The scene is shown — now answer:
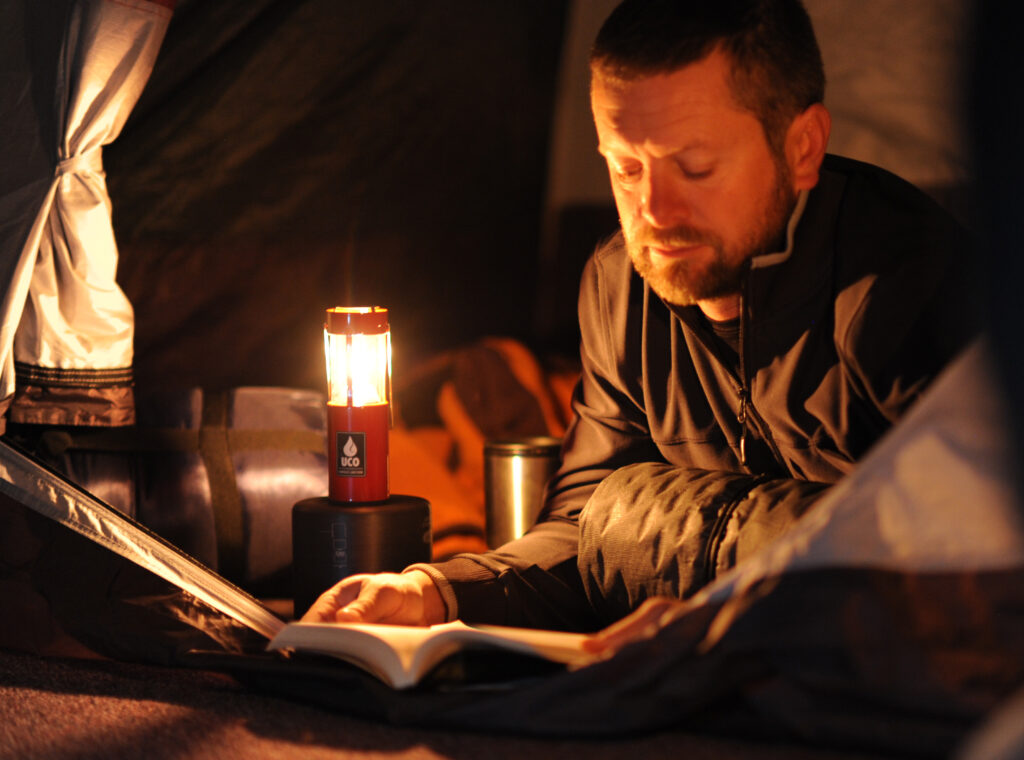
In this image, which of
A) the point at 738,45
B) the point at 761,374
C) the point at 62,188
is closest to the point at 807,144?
the point at 738,45

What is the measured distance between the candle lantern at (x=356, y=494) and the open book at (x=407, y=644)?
1.20ft

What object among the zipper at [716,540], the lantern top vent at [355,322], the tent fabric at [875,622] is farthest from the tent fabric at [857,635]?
the lantern top vent at [355,322]

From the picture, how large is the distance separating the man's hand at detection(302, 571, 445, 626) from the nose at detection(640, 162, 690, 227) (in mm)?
485

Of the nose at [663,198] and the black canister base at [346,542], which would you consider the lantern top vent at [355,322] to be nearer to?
the black canister base at [346,542]

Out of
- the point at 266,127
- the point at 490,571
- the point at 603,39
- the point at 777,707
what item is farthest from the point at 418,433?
the point at 777,707

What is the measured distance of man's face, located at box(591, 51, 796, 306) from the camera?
4.16ft

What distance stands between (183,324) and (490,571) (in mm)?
904

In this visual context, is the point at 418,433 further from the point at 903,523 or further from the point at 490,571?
the point at 903,523

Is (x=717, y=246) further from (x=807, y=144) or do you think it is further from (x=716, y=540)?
(x=716, y=540)

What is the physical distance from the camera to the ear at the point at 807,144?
4.31 feet

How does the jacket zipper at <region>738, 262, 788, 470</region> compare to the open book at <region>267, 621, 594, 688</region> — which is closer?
the open book at <region>267, 621, 594, 688</region>

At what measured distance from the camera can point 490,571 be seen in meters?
1.37

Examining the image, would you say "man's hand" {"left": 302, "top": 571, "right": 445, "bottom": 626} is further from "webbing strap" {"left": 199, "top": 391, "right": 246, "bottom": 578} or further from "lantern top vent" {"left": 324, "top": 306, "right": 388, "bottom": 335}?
"webbing strap" {"left": 199, "top": 391, "right": 246, "bottom": 578}

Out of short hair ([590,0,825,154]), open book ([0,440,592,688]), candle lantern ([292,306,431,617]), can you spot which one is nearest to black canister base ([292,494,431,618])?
candle lantern ([292,306,431,617])
